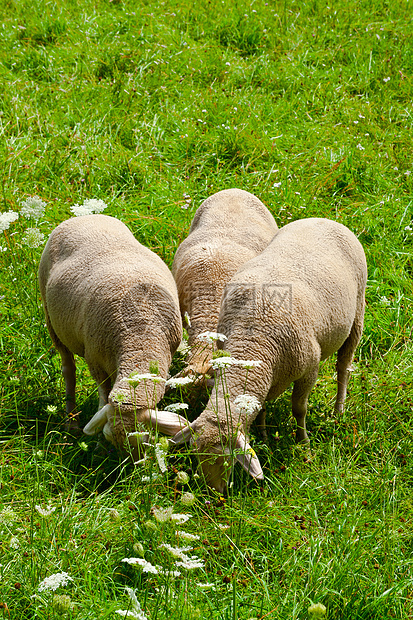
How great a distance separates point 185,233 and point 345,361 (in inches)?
82.2

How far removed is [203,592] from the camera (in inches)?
122

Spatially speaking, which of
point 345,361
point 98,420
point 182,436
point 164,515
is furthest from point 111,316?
point 345,361

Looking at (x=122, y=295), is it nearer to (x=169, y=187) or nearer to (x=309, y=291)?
(x=309, y=291)

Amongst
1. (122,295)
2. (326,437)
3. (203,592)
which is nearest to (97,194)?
(122,295)

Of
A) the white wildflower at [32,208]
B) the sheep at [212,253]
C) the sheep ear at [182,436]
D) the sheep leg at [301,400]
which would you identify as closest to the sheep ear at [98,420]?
the sheep ear at [182,436]

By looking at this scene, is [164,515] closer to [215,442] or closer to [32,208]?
[215,442]

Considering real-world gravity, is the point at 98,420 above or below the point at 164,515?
below

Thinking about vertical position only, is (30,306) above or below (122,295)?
below

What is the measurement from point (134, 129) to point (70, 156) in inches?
36.8

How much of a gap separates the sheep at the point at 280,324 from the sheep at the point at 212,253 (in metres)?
0.43

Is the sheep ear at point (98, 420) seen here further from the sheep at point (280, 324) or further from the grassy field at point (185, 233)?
the sheep at point (280, 324)

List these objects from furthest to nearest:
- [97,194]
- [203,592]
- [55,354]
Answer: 1. [97,194]
2. [55,354]
3. [203,592]

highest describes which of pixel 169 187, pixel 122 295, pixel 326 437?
pixel 122 295

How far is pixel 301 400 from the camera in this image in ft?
14.5
